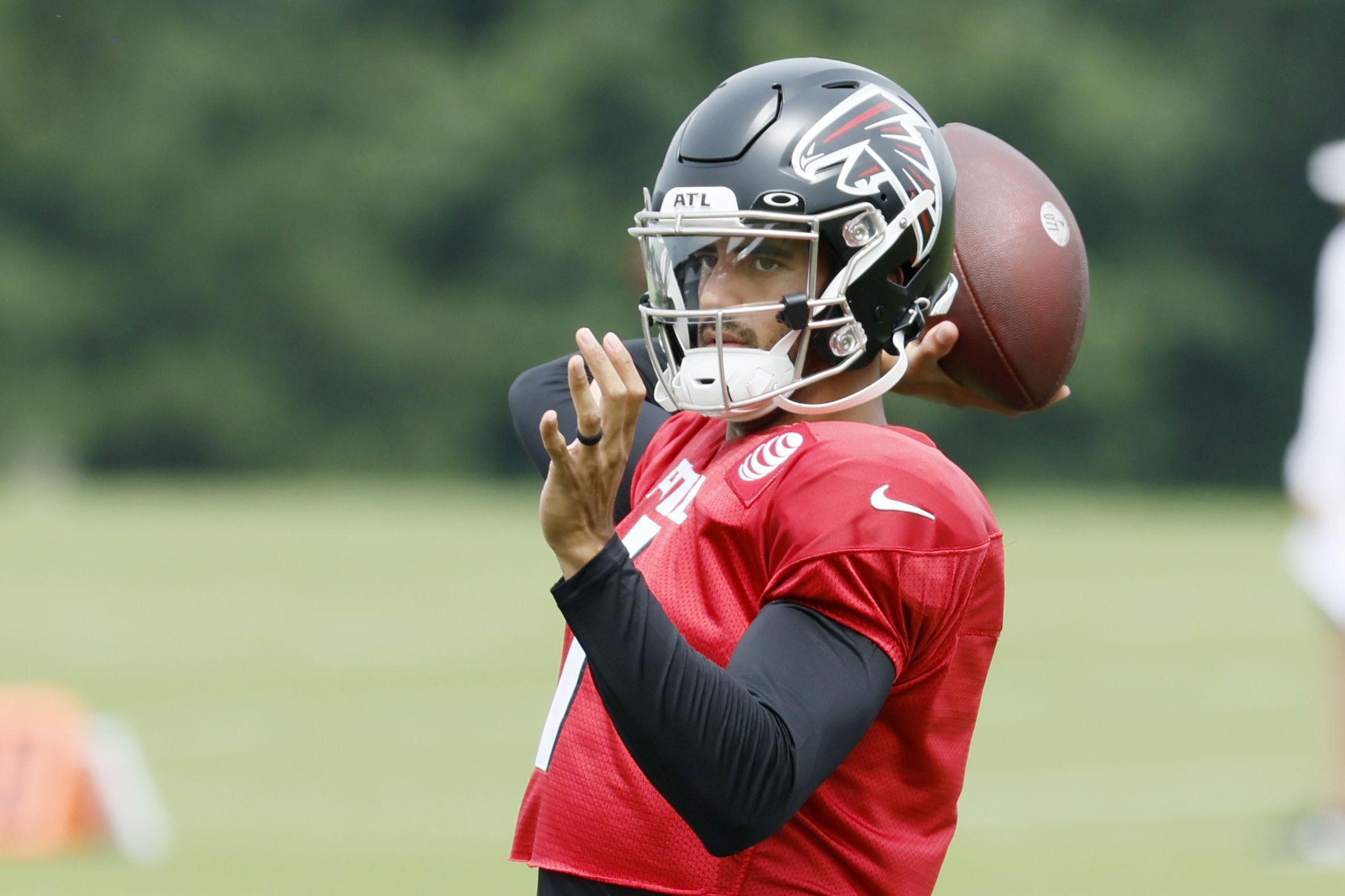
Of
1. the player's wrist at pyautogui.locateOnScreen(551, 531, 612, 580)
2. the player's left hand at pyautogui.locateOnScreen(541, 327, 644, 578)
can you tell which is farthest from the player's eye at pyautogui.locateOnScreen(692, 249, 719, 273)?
the player's wrist at pyautogui.locateOnScreen(551, 531, 612, 580)

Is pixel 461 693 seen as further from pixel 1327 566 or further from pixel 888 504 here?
pixel 888 504

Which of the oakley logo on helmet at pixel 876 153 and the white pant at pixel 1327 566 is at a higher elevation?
the oakley logo on helmet at pixel 876 153

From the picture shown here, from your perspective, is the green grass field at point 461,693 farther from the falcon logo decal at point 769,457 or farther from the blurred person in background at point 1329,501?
the falcon logo decal at point 769,457

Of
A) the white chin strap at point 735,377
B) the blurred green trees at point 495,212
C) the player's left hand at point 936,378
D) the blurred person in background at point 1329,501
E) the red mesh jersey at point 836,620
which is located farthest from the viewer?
the blurred green trees at point 495,212

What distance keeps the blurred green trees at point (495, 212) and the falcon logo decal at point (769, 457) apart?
2363cm

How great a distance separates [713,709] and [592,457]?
26cm

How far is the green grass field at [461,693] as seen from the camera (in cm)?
593

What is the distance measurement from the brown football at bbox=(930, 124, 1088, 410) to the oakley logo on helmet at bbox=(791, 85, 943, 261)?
0.95ft

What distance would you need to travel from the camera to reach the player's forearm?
1.80 metres

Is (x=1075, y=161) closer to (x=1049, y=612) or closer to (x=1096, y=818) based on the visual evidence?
(x=1049, y=612)

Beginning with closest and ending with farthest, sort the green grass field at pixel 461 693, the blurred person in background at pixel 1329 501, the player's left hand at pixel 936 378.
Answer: the player's left hand at pixel 936 378
the blurred person in background at pixel 1329 501
the green grass field at pixel 461 693

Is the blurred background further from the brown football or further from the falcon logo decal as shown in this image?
the falcon logo decal

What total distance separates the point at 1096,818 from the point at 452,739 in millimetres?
2704

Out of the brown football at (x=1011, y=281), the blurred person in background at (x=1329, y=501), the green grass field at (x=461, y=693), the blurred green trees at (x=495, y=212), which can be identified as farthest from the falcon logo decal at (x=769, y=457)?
the blurred green trees at (x=495, y=212)
